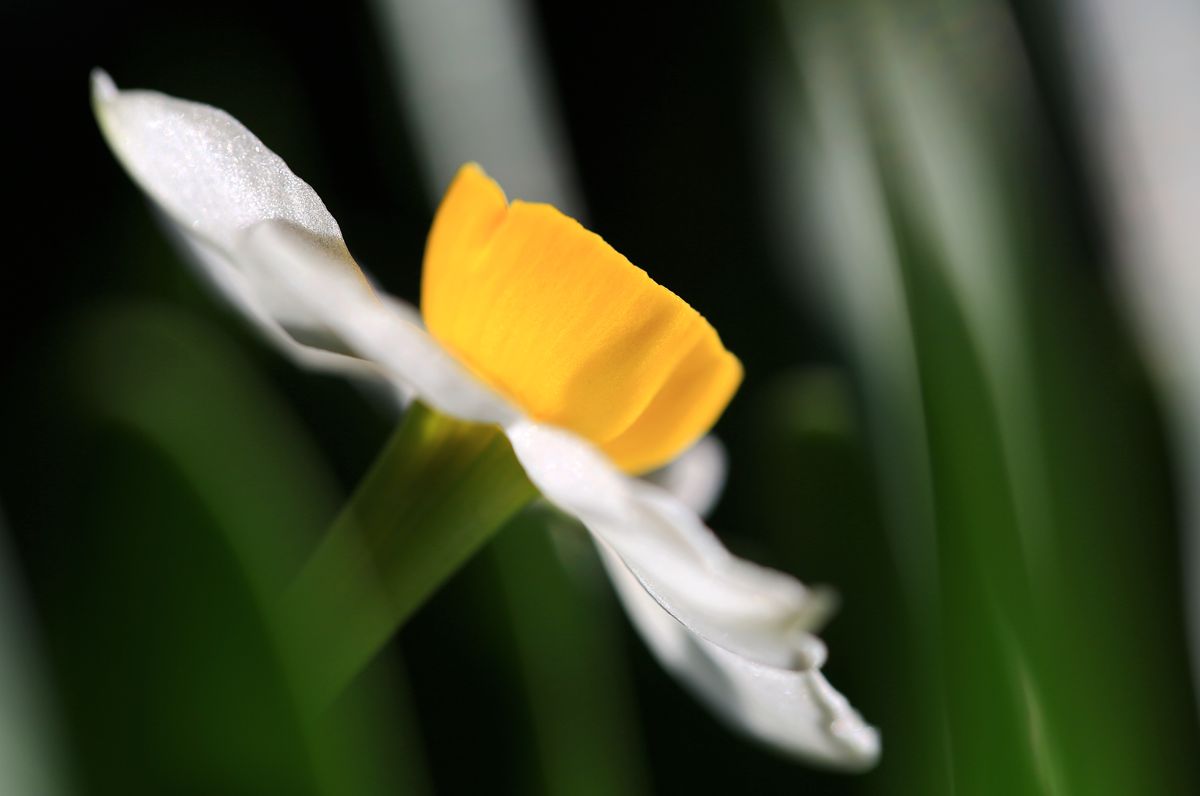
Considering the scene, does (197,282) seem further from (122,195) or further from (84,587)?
(122,195)

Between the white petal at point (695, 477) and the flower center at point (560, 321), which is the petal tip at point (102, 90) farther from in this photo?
the white petal at point (695, 477)

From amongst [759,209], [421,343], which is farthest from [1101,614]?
[759,209]

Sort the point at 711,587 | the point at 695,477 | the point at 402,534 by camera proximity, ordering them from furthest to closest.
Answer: the point at 695,477 → the point at 402,534 → the point at 711,587

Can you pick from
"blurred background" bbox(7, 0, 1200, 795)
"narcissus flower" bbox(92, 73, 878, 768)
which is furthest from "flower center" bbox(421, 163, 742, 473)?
"blurred background" bbox(7, 0, 1200, 795)

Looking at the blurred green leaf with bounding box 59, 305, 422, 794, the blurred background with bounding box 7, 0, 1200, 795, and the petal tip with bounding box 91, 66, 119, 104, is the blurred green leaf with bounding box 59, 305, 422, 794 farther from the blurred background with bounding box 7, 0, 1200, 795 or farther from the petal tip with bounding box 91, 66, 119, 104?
the petal tip with bounding box 91, 66, 119, 104

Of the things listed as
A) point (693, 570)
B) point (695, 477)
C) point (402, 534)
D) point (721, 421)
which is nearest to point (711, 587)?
point (693, 570)

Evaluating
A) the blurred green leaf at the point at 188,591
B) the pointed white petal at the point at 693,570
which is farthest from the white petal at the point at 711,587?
the blurred green leaf at the point at 188,591

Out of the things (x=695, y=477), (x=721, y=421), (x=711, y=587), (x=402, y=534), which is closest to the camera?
(x=711, y=587)

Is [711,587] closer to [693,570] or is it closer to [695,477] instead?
[693,570]

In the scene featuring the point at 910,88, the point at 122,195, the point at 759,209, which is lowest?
the point at 122,195
